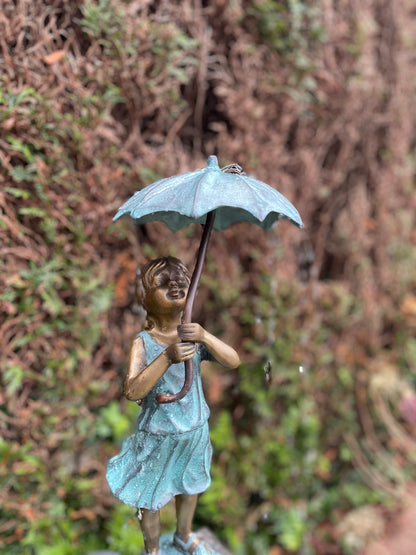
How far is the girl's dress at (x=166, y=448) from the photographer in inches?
52.1

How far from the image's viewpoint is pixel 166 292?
1.31 m

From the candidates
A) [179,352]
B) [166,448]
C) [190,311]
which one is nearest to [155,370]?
[179,352]

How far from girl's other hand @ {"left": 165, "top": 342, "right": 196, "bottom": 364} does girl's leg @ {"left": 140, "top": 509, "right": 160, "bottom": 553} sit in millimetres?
572

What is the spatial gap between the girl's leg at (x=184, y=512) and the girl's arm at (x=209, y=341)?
518 millimetres

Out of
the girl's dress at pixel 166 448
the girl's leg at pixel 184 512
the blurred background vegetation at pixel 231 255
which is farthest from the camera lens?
the blurred background vegetation at pixel 231 255

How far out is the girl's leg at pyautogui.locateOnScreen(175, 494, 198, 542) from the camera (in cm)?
149

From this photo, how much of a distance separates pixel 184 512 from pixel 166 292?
31.9 inches

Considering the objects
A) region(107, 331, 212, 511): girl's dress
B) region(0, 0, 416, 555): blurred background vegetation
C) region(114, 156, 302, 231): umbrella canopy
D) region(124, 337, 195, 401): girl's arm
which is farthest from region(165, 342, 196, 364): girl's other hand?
region(0, 0, 416, 555): blurred background vegetation

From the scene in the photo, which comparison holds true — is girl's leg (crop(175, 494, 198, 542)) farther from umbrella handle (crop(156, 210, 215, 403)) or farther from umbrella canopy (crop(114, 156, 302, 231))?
umbrella canopy (crop(114, 156, 302, 231))

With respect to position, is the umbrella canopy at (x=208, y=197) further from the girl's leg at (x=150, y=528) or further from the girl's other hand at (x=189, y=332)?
the girl's leg at (x=150, y=528)

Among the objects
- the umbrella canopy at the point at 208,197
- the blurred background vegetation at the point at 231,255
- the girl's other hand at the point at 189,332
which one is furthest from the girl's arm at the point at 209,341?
the blurred background vegetation at the point at 231,255

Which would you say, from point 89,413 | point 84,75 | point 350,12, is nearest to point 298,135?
point 350,12

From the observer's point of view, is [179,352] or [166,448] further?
[166,448]

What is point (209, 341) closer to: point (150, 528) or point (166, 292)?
point (166, 292)
